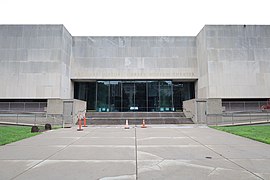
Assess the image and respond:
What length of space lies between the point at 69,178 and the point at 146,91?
2684 cm

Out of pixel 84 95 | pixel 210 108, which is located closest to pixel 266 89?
pixel 210 108

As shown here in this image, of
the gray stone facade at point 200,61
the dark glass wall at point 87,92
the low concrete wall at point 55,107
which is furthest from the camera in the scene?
the dark glass wall at point 87,92

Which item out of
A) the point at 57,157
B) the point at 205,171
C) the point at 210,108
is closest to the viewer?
the point at 205,171

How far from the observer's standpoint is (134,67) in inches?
1201

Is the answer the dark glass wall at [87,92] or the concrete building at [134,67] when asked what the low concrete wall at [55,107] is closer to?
the concrete building at [134,67]

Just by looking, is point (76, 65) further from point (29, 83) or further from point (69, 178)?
point (69, 178)

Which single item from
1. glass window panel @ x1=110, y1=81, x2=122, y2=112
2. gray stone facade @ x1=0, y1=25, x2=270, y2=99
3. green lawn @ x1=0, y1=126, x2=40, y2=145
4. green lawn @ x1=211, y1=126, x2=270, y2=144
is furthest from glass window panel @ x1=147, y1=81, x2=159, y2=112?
green lawn @ x1=0, y1=126, x2=40, y2=145

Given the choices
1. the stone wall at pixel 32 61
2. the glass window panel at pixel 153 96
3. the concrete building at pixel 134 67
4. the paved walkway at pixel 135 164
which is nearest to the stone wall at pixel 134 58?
the concrete building at pixel 134 67

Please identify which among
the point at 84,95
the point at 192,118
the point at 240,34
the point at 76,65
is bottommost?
the point at 192,118

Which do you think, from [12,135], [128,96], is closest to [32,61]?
[128,96]

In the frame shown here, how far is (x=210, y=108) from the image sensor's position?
64.8ft

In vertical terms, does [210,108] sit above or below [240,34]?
below

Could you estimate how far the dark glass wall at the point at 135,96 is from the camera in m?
30.3

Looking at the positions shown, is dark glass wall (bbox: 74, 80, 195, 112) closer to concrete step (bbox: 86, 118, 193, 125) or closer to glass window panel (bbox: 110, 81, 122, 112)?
glass window panel (bbox: 110, 81, 122, 112)
